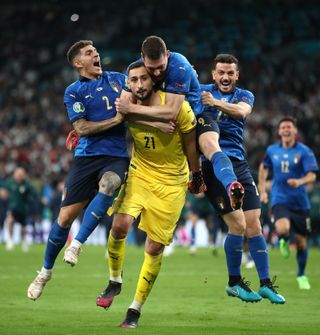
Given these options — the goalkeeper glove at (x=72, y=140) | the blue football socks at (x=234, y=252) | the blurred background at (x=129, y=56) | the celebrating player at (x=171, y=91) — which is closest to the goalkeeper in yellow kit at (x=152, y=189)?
the celebrating player at (x=171, y=91)

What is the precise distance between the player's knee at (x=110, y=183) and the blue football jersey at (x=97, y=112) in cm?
41

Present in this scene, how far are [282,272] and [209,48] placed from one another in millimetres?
21242

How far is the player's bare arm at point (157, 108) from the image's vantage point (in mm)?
10055

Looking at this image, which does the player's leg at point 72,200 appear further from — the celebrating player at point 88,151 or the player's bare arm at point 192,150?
the player's bare arm at point 192,150

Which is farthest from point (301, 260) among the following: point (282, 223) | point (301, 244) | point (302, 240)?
point (282, 223)

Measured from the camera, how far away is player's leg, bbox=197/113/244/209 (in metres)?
9.48

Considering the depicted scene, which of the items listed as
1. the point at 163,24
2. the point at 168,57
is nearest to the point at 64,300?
the point at 168,57

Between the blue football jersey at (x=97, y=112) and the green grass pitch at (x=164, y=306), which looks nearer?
the green grass pitch at (x=164, y=306)

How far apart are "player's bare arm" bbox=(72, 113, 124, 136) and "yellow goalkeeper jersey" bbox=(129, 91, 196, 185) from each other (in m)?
0.31

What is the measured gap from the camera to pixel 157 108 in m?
10.1

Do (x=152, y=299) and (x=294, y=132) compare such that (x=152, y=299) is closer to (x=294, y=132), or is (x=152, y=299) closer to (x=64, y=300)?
(x=64, y=300)

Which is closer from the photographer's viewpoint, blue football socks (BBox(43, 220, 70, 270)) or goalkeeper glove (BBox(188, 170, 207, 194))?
goalkeeper glove (BBox(188, 170, 207, 194))

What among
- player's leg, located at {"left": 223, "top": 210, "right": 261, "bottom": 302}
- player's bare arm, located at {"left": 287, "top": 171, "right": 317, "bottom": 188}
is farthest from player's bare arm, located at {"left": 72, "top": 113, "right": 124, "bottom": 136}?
player's bare arm, located at {"left": 287, "top": 171, "right": 317, "bottom": 188}

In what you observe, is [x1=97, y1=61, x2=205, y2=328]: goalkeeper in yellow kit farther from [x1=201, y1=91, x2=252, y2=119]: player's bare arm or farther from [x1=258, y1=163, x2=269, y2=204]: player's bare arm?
[x1=258, y1=163, x2=269, y2=204]: player's bare arm
